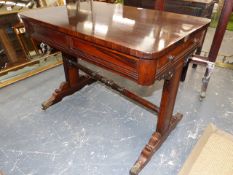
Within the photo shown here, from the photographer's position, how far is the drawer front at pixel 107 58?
0.84m

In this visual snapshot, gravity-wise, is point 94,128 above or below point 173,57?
below

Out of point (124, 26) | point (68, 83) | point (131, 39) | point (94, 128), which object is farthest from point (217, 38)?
point (68, 83)

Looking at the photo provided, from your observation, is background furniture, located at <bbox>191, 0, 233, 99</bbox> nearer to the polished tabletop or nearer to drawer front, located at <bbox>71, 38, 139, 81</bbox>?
the polished tabletop

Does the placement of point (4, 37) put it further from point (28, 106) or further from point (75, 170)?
point (75, 170)

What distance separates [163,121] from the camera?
1320 mm

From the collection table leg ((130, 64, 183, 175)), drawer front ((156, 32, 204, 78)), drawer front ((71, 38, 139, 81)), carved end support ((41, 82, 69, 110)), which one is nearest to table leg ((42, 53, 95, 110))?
carved end support ((41, 82, 69, 110))

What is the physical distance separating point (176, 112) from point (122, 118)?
0.51 metres

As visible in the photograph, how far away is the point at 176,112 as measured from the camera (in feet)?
5.84

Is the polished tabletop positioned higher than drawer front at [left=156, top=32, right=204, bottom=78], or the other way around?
the polished tabletop

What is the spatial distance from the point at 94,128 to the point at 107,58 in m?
0.86

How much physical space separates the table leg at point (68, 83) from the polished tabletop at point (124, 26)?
53 centimetres

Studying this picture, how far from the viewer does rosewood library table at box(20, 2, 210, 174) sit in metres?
0.82

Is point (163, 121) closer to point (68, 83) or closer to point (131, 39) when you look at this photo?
point (131, 39)

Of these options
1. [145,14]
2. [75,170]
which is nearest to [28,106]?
[75,170]
